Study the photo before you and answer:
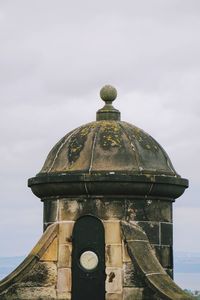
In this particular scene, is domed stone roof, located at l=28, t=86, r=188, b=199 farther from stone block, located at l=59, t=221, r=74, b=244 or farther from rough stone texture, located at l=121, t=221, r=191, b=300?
rough stone texture, located at l=121, t=221, r=191, b=300

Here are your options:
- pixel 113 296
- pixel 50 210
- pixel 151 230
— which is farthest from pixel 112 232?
pixel 50 210

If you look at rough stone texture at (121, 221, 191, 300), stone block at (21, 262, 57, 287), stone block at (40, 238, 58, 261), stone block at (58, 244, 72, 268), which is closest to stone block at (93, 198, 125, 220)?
rough stone texture at (121, 221, 191, 300)

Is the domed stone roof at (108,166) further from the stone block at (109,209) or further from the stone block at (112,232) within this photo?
the stone block at (112,232)

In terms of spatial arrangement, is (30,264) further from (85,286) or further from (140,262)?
(140,262)

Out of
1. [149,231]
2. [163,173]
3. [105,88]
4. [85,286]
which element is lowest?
[85,286]

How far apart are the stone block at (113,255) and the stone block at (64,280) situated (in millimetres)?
446

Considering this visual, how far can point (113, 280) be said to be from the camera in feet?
27.1

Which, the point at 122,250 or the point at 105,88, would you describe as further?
the point at 105,88

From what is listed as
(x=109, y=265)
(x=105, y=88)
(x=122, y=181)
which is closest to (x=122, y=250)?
(x=109, y=265)

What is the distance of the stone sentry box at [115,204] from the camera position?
8234 millimetres

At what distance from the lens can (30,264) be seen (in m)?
8.33

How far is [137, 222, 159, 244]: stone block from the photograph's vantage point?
8531mm

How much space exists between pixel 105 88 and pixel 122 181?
1.45m

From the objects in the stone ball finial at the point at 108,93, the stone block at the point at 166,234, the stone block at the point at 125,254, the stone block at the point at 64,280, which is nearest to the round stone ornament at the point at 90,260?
the stone block at the point at 64,280
